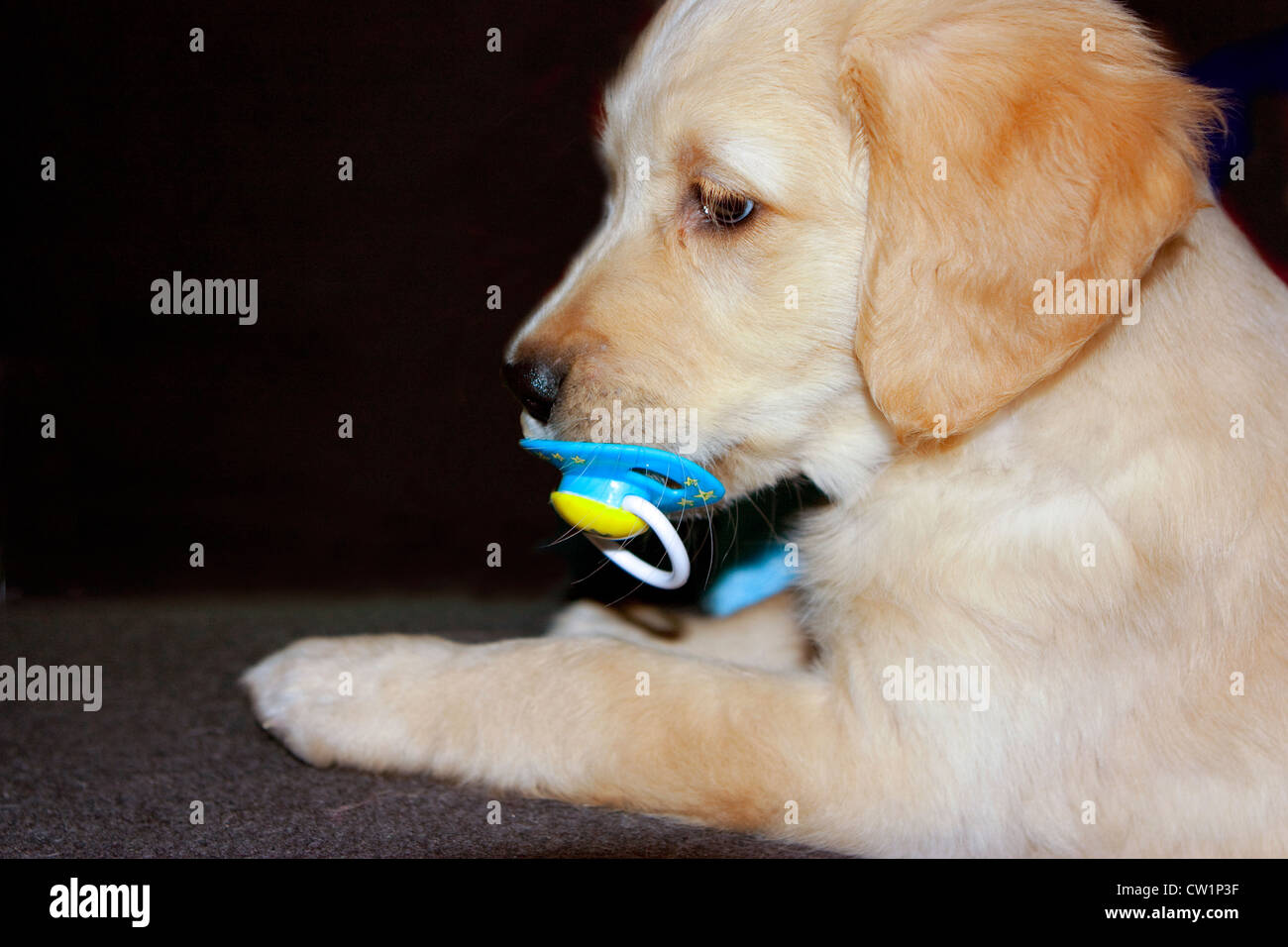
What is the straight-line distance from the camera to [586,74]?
4.04 metres

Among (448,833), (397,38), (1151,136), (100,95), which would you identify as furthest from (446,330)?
(1151,136)

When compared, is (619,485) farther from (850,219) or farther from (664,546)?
(850,219)

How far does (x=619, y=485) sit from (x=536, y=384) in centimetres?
23

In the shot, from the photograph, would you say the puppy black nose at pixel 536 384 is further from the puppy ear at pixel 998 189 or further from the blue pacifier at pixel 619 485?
the puppy ear at pixel 998 189

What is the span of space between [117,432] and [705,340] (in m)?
2.74

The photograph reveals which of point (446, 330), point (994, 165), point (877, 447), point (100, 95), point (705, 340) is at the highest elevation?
point (100, 95)

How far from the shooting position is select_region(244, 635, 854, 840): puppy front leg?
1.99 metres

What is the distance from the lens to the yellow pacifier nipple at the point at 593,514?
2018 millimetres

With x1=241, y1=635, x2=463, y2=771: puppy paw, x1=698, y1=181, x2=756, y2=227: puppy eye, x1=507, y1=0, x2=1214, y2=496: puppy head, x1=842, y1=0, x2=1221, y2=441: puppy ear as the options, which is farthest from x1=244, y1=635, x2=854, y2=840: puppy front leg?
x1=698, y1=181, x2=756, y2=227: puppy eye

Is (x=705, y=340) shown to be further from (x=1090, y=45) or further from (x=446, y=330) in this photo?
(x=446, y=330)

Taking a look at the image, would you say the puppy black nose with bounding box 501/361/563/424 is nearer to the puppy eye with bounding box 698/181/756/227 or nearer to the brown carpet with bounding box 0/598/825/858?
the puppy eye with bounding box 698/181/756/227

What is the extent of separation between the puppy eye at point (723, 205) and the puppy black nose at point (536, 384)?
40 cm

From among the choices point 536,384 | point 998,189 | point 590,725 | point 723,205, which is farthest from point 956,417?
point 590,725

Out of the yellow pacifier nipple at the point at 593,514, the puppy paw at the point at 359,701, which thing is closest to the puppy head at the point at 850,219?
the yellow pacifier nipple at the point at 593,514
